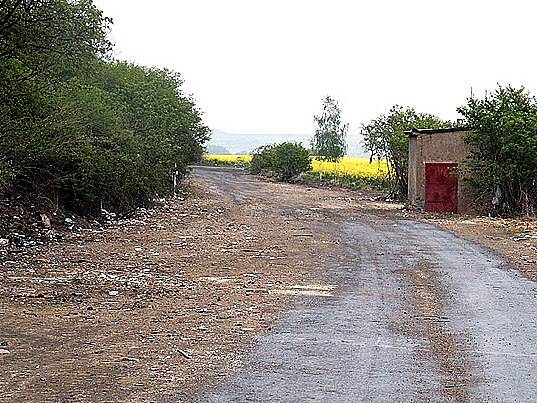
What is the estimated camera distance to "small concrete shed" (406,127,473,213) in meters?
32.0

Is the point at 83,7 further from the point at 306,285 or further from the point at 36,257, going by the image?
the point at 306,285

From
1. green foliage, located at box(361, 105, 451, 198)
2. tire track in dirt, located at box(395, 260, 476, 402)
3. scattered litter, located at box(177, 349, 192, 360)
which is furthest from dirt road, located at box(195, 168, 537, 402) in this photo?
green foliage, located at box(361, 105, 451, 198)

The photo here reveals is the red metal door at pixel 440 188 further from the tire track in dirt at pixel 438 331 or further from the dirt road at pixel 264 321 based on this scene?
the tire track in dirt at pixel 438 331

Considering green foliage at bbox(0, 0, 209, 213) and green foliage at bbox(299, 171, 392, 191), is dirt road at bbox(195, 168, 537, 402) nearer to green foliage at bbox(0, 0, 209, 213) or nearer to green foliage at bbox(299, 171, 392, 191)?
green foliage at bbox(0, 0, 209, 213)

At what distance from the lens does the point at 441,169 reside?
3250cm

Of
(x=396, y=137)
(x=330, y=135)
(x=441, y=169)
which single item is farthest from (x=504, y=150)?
(x=330, y=135)

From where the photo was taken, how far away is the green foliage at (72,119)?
15969 mm

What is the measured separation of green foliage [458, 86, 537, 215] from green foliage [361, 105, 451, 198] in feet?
26.3

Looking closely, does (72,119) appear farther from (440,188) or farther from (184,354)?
(440,188)

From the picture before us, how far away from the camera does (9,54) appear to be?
51.8 ft

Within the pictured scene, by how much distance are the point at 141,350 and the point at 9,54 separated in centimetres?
940

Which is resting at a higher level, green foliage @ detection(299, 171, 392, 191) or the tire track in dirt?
green foliage @ detection(299, 171, 392, 191)

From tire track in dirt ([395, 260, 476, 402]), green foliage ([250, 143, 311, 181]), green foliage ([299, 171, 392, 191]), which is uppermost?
green foliage ([250, 143, 311, 181])

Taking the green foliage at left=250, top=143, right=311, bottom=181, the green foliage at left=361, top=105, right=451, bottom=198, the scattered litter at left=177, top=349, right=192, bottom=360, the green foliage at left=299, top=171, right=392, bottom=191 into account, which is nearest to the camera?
the scattered litter at left=177, top=349, right=192, bottom=360
